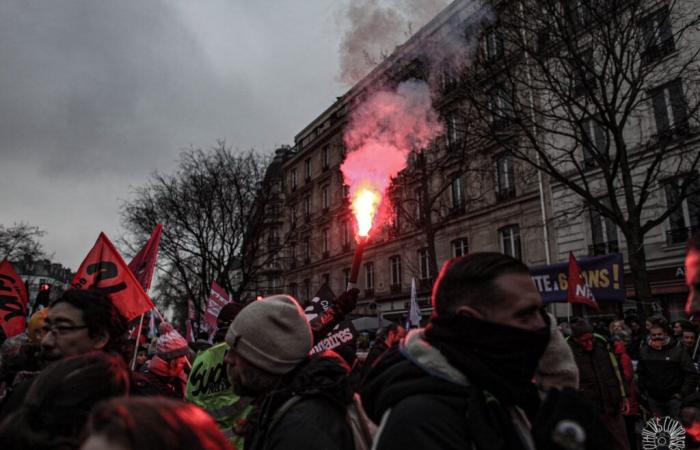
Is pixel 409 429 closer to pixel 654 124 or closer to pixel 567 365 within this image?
pixel 567 365

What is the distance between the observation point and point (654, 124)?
57.1 ft

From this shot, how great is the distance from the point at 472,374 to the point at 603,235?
64.0 ft

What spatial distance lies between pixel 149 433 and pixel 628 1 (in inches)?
537

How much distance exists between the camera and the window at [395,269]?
3003 cm

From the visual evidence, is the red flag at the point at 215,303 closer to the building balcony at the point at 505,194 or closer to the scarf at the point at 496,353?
the scarf at the point at 496,353

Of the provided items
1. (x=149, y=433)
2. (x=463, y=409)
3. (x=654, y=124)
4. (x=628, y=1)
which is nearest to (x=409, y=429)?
(x=463, y=409)

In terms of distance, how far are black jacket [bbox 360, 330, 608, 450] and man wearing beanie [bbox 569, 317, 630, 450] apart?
5.80 meters

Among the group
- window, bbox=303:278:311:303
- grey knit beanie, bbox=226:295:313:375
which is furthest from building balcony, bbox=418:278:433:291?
grey knit beanie, bbox=226:295:313:375

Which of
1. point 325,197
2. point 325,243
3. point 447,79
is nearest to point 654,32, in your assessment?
point 447,79

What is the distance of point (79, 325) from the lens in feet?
9.30

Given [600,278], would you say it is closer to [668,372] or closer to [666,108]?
[668,372]

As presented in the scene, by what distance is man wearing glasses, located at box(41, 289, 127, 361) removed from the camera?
2777 mm

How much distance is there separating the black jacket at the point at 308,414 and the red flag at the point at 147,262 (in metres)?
4.83

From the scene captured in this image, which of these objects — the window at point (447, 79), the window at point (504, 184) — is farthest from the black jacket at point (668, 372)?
the window at point (504, 184)
